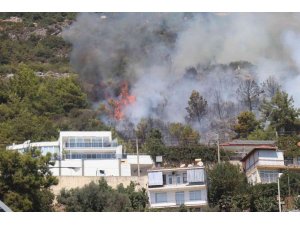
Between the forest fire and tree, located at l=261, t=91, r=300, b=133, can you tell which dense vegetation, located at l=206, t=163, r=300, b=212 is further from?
the forest fire

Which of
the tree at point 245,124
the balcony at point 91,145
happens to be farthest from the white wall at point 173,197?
the tree at point 245,124

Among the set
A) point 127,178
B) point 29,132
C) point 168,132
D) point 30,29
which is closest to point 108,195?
point 127,178

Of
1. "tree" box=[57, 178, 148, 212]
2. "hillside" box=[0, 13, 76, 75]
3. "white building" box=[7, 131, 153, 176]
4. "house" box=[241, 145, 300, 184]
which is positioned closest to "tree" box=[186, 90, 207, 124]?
"hillside" box=[0, 13, 76, 75]

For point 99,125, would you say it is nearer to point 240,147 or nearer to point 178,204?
point 240,147

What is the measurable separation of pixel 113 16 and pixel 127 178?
30720mm

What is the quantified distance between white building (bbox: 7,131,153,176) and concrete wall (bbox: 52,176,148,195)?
130cm

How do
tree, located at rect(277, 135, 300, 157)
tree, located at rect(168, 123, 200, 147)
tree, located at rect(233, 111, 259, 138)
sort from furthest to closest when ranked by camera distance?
tree, located at rect(233, 111, 259, 138), tree, located at rect(168, 123, 200, 147), tree, located at rect(277, 135, 300, 157)

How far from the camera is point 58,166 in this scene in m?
41.8

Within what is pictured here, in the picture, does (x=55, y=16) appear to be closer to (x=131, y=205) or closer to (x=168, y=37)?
(x=168, y=37)

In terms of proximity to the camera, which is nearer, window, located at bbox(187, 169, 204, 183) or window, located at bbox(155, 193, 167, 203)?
window, located at bbox(155, 193, 167, 203)

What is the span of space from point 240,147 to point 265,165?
5.67 metres

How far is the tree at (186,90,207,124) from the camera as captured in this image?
56.2 m

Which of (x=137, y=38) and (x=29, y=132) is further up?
(x=137, y=38)

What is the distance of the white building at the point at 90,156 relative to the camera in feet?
138
